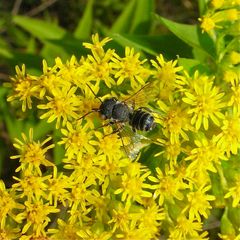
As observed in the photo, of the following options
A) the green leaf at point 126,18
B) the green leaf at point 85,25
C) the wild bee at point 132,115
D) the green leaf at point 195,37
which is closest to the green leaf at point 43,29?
the green leaf at point 85,25

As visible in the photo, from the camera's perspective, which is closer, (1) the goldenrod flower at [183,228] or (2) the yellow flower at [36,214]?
(2) the yellow flower at [36,214]

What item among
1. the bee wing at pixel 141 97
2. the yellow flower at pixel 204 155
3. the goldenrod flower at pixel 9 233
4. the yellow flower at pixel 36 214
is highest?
the bee wing at pixel 141 97

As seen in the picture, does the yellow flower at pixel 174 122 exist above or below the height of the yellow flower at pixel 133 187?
above

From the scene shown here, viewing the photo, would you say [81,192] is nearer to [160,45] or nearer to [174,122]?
[174,122]

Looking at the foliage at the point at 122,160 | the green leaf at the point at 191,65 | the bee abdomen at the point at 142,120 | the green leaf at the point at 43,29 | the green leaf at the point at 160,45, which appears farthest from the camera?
the green leaf at the point at 43,29

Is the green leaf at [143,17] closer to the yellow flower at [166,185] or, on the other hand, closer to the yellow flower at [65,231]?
the yellow flower at [166,185]

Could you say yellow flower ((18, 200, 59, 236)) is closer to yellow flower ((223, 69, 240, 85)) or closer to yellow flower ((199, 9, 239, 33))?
yellow flower ((223, 69, 240, 85))

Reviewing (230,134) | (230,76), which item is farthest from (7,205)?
(230,76)
